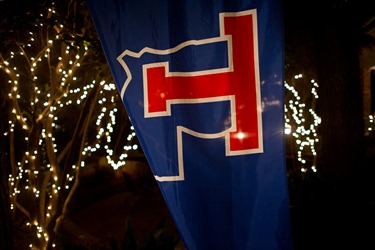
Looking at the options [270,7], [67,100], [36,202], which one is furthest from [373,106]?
[270,7]

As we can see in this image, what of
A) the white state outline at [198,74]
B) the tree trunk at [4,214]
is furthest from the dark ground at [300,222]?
the white state outline at [198,74]

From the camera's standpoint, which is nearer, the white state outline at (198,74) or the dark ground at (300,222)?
the white state outline at (198,74)

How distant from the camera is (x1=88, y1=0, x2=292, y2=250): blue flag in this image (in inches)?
107

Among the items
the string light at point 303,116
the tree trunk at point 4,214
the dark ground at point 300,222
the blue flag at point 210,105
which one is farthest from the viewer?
the string light at point 303,116

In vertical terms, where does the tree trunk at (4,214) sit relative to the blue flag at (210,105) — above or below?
below

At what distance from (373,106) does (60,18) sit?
11642mm

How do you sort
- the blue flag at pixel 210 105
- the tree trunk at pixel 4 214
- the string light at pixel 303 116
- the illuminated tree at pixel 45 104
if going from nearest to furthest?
the blue flag at pixel 210 105 < the tree trunk at pixel 4 214 < the illuminated tree at pixel 45 104 < the string light at pixel 303 116

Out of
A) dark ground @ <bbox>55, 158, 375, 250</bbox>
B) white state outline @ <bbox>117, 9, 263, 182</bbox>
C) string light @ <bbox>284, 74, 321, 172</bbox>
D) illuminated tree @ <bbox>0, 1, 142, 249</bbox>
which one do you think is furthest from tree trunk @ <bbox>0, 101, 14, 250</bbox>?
string light @ <bbox>284, 74, 321, 172</bbox>

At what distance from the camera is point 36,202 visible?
20.4ft

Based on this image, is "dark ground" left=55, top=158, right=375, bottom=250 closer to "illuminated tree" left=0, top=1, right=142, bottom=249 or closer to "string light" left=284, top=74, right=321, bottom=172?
"illuminated tree" left=0, top=1, right=142, bottom=249

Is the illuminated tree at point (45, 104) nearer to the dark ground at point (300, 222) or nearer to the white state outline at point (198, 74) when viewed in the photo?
→ the dark ground at point (300, 222)

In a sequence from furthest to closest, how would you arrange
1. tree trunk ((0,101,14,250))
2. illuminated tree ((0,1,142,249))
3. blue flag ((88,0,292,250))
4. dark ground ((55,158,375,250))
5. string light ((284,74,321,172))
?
string light ((284,74,321,172)) < illuminated tree ((0,1,142,249)) < tree trunk ((0,101,14,250)) < dark ground ((55,158,375,250)) < blue flag ((88,0,292,250))

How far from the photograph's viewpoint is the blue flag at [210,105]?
2729mm

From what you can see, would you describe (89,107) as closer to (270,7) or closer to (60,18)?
(60,18)
